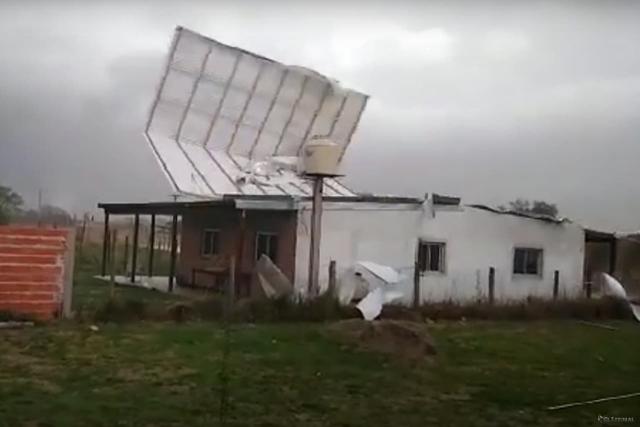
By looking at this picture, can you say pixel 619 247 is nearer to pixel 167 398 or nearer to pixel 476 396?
pixel 476 396

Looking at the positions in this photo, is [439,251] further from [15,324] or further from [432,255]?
[15,324]

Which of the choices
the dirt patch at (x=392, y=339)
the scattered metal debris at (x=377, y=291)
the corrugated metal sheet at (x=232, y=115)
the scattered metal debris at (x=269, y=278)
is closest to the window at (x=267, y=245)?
the corrugated metal sheet at (x=232, y=115)

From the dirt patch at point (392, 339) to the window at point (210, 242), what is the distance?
1196 cm

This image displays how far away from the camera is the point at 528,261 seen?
2091cm

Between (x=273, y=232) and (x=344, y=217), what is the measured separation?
1877 millimetres

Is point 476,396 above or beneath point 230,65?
beneath

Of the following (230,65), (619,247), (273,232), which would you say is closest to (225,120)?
(230,65)

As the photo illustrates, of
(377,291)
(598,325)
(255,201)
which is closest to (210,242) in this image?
(255,201)

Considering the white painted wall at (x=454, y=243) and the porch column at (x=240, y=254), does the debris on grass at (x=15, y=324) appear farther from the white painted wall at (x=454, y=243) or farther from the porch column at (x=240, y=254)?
the white painted wall at (x=454, y=243)

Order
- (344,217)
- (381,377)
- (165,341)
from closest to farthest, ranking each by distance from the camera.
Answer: (381,377) → (165,341) → (344,217)

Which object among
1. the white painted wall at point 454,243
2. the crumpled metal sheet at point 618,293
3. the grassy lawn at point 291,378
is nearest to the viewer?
the grassy lawn at point 291,378

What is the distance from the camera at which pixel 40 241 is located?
12492mm

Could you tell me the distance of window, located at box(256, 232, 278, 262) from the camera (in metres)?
20.1

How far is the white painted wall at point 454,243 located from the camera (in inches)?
756
